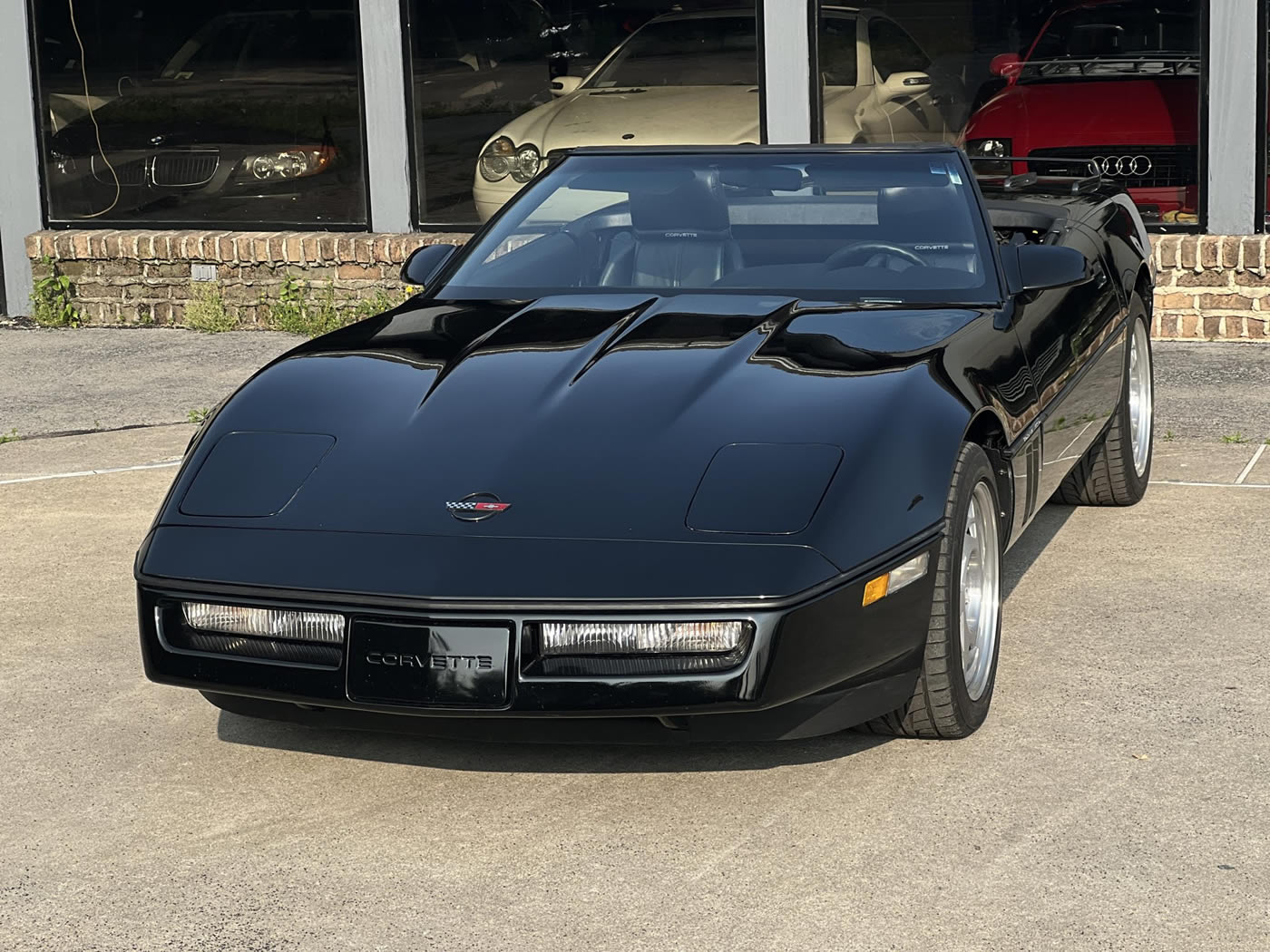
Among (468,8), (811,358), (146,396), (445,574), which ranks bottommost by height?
(146,396)

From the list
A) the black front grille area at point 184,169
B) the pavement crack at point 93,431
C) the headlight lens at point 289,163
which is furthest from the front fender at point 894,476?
the black front grille area at point 184,169

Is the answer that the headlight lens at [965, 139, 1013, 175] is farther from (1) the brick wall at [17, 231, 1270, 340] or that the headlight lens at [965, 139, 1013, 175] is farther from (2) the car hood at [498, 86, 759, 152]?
(2) the car hood at [498, 86, 759, 152]

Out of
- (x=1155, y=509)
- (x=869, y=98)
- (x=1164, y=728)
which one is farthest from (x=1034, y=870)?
(x=869, y=98)

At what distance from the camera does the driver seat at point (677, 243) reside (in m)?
5.40

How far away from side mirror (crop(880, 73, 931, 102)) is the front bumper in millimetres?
7337

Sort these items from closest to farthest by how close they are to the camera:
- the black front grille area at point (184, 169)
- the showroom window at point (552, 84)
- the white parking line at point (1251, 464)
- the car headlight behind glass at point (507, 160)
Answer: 1. the white parking line at point (1251, 464)
2. the showroom window at point (552, 84)
3. the car headlight behind glass at point (507, 160)
4. the black front grille area at point (184, 169)

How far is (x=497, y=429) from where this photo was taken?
4246 millimetres

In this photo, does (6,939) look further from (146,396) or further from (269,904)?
(146,396)

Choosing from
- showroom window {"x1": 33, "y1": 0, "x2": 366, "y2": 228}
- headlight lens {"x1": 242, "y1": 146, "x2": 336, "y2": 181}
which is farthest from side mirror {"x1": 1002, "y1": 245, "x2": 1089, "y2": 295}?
headlight lens {"x1": 242, "y1": 146, "x2": 336, "y2": 181}

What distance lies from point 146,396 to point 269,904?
6.42 m

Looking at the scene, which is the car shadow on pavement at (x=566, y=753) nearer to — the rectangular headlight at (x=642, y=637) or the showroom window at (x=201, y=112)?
the rectangular headlight at (x=642, y=637)

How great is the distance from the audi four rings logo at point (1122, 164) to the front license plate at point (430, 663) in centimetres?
760

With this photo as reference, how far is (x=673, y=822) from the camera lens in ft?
12.9

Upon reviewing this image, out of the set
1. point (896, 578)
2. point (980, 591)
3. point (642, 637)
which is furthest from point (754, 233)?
point (642, 637)
